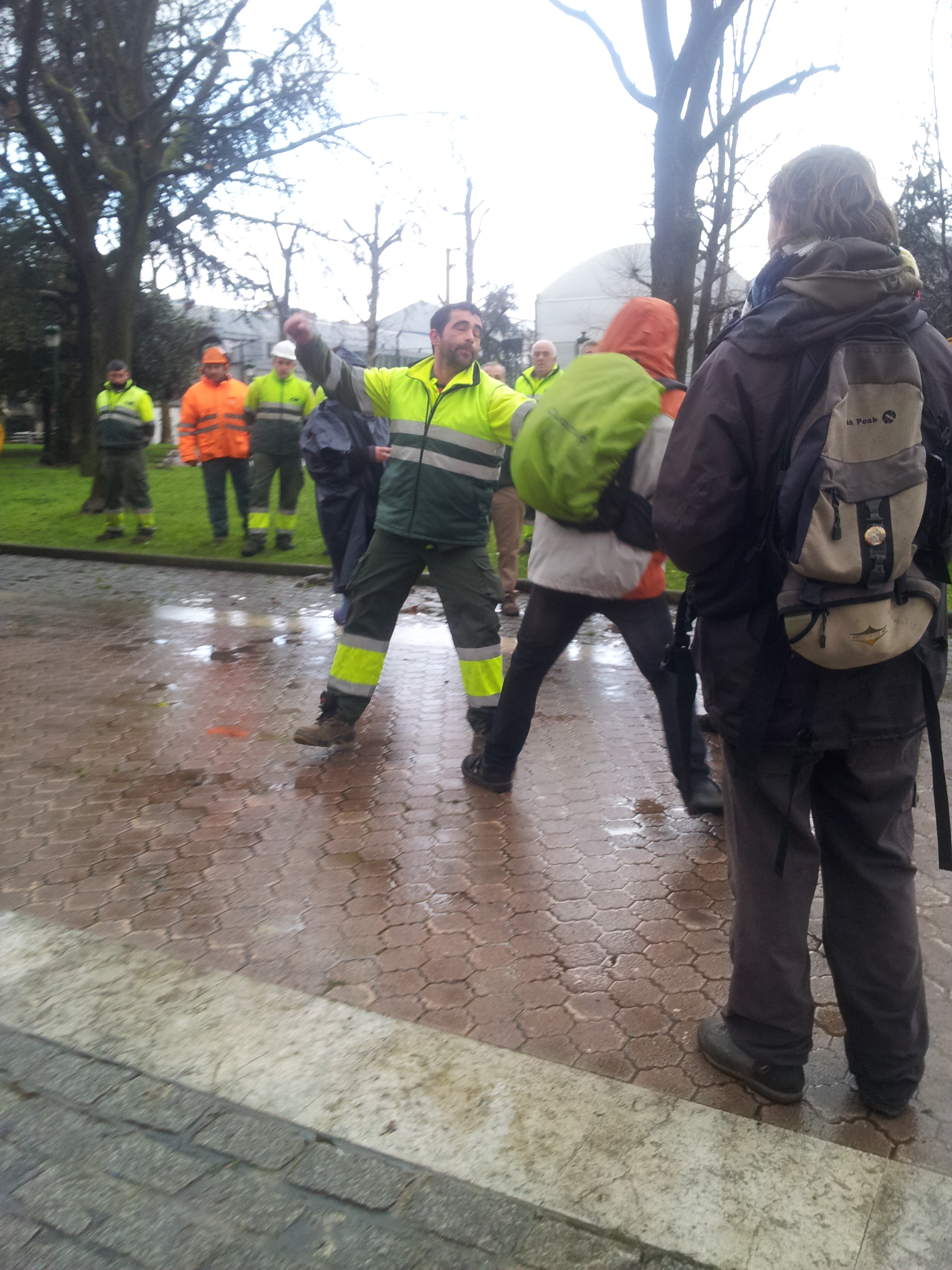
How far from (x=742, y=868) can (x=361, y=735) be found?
3421mm

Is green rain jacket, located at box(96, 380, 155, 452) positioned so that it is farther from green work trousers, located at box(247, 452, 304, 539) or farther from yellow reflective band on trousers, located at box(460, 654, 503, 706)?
yellow reflective band on trousers, located at box(460, 654, 503, 706)

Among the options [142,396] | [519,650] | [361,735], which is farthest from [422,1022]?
[142,396]

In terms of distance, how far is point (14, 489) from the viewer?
20141mm

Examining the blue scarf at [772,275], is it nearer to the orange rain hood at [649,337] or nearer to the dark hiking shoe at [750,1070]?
the orange rain hood at [649,337]

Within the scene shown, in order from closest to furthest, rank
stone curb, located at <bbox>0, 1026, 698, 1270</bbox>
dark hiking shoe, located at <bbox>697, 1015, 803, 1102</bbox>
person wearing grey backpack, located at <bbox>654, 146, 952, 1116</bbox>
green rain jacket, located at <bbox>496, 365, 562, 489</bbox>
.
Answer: stone curb, located at <bbox>0, 1026, 698, 1270</bbox> < person wearing grey backpack, located at <bbox>654, 146, 952, 1116</bbox> < dark hiking shoe, located at <bbox>697, 1015, 803, 1102</bbox> < green rain jacket, located at <bbox>496, 365, 562, 489</bbox>

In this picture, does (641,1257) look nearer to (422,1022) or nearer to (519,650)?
(422,1022)

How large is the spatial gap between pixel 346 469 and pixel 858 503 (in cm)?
553

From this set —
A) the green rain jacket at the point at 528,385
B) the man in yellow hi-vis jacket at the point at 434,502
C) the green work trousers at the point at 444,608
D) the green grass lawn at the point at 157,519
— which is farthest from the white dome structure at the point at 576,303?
the green work trousers at the point at 444,608

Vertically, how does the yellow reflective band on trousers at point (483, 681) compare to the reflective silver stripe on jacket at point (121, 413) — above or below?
below

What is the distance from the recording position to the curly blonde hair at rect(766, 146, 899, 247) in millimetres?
2424

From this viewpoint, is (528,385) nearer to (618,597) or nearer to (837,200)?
(618,597)

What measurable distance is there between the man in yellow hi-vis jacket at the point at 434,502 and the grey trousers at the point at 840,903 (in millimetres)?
2582

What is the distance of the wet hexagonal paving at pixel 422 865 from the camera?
3.07 metres

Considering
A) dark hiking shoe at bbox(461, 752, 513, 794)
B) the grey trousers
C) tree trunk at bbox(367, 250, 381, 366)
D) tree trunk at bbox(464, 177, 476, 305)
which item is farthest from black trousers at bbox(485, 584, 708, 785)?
tree trunk at bbox(464, 177, 476, 305)
